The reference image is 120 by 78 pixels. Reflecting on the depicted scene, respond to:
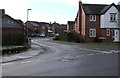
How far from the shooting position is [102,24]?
46969 millimetres

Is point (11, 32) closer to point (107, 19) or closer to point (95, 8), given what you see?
point (95, 8)

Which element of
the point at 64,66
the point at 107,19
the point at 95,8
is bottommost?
the point at 64,66

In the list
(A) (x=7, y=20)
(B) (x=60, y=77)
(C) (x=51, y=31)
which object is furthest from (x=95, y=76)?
(C) (x=51, y=31)

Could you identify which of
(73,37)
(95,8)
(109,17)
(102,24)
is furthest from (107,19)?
(73,37)

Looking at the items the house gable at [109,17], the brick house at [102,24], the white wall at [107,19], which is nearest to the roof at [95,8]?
the brick house at [102,24]

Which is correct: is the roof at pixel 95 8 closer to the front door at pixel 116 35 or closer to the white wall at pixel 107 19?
the white wall at pixel 107 19

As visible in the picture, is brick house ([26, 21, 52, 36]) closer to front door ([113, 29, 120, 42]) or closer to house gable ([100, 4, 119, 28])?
house gable ([100, 4, 119, 28])

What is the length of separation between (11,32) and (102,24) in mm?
18767

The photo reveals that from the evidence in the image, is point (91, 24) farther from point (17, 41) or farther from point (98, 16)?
point (17, 41)

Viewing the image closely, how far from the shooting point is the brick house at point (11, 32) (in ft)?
110

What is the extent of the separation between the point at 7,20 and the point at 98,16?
1784 centimetres

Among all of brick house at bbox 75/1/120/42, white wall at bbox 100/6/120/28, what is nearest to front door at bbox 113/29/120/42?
brick house at bbox 75/1/120/42

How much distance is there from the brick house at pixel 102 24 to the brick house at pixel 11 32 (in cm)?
1306

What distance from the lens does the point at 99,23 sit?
47.4 metres
